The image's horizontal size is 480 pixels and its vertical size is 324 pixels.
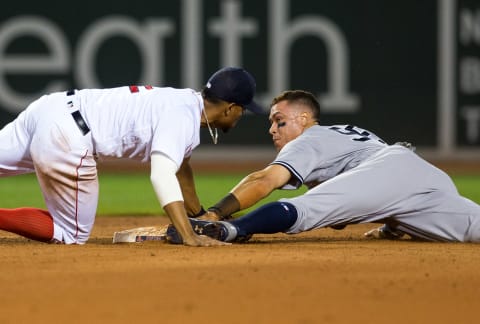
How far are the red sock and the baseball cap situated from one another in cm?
124

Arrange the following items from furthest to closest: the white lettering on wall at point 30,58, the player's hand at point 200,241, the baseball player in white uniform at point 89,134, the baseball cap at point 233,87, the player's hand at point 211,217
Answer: the white lettering on wall at point 30,58
the player's hand at point 211,217
the baseball cap at point 233,87
the baseball player in white uniform at point 89,134
the player's hand at point 200,241

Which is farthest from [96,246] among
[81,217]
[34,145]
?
[34,145]

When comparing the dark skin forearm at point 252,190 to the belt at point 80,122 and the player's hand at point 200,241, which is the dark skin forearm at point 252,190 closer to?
the player's hand at point 200,241

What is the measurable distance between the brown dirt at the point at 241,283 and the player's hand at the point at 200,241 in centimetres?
6

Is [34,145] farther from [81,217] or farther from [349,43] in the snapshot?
[349,43]

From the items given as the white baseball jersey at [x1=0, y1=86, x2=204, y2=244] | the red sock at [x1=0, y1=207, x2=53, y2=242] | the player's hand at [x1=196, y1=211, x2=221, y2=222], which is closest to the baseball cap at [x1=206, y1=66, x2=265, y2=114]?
the white baseball jersey at [x1=0, y1=86, x2=204, y2=244]

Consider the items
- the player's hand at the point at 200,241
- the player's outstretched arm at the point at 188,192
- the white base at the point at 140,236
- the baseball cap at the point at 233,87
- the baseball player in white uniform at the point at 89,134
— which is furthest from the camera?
the player's outstretched arm at the point at 188,192

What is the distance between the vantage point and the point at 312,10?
14695mm

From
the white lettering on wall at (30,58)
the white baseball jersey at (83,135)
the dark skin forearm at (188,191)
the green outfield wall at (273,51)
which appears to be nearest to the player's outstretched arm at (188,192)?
the dark skin forearm at (188,191)

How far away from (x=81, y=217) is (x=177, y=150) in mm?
917

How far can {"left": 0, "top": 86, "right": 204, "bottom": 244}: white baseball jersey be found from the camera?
5.81 meters

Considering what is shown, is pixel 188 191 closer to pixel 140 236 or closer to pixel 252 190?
pixel 140 236

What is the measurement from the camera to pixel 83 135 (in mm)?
5887

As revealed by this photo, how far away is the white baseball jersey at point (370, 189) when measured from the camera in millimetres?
6039
